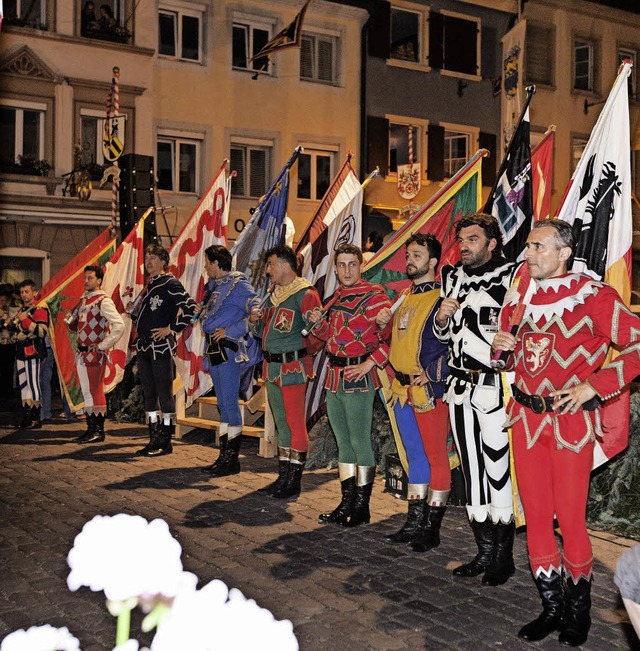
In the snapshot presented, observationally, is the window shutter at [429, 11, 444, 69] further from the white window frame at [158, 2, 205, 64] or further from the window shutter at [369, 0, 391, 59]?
the white window frame at [158, 2, 205, 64]

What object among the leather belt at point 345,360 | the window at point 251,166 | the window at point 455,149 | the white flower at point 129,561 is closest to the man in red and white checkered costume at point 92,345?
the leather belt at point 345,360

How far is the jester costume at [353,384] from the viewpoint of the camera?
6488 mm

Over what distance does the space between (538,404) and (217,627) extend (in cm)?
334

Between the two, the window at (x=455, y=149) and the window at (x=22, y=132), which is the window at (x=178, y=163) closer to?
the window at (x=22, y=132)

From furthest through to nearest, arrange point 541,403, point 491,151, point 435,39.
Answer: point 491,151
point 435,39
point 541,403

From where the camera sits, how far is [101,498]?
745 cm

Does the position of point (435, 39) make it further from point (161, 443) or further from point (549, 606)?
point (549, 606)

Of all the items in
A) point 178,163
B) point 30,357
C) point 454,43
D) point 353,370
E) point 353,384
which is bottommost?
point 30,357

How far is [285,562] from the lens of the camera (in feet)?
18.5

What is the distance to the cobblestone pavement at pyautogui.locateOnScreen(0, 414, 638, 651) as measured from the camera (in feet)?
14.6

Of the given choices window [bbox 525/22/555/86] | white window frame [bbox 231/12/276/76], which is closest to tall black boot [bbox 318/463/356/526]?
white window frame [bbox 231/12/276/76]

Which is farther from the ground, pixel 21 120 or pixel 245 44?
pixel 245 44

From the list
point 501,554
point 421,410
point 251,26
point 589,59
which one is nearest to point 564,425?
point 501,554

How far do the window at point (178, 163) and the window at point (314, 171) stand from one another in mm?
2945
